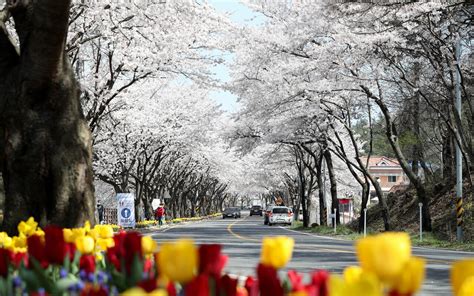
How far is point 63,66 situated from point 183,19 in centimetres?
1164

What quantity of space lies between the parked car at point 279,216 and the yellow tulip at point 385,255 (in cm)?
6027

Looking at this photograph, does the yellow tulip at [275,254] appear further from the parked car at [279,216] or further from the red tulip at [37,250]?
the parked car at [279,216]

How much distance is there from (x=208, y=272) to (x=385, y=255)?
88 centimetres

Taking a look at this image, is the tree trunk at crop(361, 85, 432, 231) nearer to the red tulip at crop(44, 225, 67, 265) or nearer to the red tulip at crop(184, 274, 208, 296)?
the red tulip at crop(44, 225, 67, 265)

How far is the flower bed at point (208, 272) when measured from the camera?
82.2 inches

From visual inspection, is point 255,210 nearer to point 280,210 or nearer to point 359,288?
point 280,210

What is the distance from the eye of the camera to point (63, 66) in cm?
862

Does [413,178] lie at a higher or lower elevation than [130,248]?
higher

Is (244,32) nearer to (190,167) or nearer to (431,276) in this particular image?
(431,276)

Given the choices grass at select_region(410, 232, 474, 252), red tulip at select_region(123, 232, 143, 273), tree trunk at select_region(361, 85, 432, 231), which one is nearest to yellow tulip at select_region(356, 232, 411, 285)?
red tulip at select_region(123, 232, 143, 273)

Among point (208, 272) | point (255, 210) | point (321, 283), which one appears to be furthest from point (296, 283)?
point (255, 210)

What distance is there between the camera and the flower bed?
2088 mm

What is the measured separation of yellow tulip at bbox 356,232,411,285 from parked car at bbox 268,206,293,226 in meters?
60.3

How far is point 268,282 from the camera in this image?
2.69 meters
